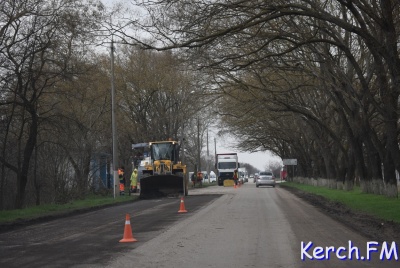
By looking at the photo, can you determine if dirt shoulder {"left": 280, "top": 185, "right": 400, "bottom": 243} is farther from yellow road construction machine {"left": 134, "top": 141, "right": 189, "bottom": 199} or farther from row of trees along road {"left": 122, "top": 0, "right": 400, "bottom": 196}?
yellow road construction machine {"left": 134, "top": 141, "right": 189, "bottom": 199}

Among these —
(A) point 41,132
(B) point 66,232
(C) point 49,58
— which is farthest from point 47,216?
(A) point 41,132

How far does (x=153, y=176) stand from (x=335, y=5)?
52.3 feet

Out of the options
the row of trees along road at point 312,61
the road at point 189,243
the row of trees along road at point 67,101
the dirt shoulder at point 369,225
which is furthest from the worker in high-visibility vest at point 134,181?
the road at point 189,243

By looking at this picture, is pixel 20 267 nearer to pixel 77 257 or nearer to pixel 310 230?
pixel 77 257

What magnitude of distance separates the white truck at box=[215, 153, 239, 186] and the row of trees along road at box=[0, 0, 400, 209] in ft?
72.0

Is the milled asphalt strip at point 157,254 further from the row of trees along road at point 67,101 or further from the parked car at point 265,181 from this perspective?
the parked car at point 265,181

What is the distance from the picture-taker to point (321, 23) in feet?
82.3

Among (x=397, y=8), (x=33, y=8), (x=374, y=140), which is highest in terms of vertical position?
(x=33, y=8)

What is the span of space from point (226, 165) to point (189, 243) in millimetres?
64168

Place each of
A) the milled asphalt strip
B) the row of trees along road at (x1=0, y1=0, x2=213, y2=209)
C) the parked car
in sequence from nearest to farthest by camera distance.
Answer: the milled asphalt strip, the row of trees along road at (x1=0, y1=0, x2=213, y2=209), the parked car

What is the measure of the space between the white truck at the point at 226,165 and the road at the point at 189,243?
2218 inches

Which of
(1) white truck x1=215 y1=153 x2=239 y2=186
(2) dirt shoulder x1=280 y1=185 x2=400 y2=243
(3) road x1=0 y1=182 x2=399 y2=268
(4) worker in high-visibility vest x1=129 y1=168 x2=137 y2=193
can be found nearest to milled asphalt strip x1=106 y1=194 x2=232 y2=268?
(3) road x1=0 y1=182 x2=399 y2=268

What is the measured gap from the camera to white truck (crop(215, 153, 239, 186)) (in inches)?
3073

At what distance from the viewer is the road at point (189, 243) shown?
11516 mm
